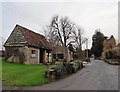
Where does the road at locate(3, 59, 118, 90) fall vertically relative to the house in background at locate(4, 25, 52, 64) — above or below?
below

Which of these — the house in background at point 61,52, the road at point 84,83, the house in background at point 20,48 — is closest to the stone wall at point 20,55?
the house in background at point 20,48

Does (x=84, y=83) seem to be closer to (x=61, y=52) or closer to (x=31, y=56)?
(x=31, y=56)

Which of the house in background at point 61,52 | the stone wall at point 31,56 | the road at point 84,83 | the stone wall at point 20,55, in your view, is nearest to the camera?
the road at point 84,83

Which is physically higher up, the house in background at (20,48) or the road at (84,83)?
the house in background at (20,48)

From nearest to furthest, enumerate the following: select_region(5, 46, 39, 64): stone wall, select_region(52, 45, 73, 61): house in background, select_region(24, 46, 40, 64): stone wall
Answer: select_region(5, 46, 39, 64): stone wall
select_region(24, 46, 40, 64): stone wall
select_region(52, 45, 73, 61): house in background

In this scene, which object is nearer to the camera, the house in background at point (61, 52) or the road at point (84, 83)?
the road at point (84, 83)

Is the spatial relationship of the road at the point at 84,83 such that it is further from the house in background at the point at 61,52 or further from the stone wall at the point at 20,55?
the house in background at the point at 61,52

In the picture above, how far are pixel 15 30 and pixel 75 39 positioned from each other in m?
41.3

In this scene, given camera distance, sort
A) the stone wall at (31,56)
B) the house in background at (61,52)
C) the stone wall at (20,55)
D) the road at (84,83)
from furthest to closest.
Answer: the house in background at (61,52) → the stone wall at (31,56) → the stone wall at (20,55) → the road at (84,83)

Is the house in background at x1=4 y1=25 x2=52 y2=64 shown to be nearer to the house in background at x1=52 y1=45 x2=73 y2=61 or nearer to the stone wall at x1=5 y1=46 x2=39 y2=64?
the stone wall at x1=5 y1=46 x2=39 y2=64

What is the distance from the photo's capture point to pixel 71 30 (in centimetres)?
7300

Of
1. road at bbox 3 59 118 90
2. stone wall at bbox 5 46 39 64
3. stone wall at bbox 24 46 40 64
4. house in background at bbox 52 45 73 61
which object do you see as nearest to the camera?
road at bbox 3 59 118 90

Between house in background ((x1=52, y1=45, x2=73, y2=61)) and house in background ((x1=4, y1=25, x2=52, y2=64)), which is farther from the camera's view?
house in background ((x1=52, y1=45, x2=73, y2=61))

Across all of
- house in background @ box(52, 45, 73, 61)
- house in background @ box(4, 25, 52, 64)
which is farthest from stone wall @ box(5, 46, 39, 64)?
house in background @ box(52, 45, 73, 61)
